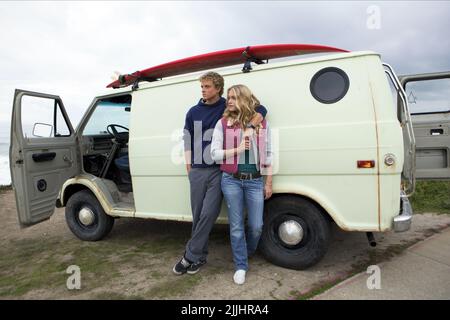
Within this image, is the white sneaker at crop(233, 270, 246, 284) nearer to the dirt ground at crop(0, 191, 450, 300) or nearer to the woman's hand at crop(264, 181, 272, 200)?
the dirt ground at crop(0, 191, 450, 300)

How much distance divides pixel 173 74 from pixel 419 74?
3.33 meters

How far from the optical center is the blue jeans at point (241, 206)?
11.0ft

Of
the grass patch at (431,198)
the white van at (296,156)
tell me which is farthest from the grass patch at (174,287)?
the grass patch at (431,198)

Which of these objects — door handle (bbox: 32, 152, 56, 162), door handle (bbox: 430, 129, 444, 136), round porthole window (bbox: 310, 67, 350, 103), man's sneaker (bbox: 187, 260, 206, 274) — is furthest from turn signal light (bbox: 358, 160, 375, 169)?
door handle (bbox: 32, 152, 56, 162)

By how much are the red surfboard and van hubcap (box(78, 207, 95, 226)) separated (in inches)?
68.7

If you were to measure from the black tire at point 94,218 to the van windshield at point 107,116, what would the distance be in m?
0.92

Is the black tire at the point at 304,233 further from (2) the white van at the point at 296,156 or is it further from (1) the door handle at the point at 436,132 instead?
(1) the door handle at the point at 436,132

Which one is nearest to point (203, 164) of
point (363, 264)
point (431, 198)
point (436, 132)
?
point (363, 264)

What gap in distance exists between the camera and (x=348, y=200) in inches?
128

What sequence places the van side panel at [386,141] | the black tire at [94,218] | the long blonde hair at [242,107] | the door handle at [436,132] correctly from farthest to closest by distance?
the black tire at [94,218], the door handle at [436,132], the long blonde hair at [242,107], the van side panel at [386,141]

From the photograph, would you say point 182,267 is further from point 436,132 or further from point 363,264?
point 436,132

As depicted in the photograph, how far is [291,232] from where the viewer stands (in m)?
3.52

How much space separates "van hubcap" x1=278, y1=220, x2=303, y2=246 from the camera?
3508 mm
